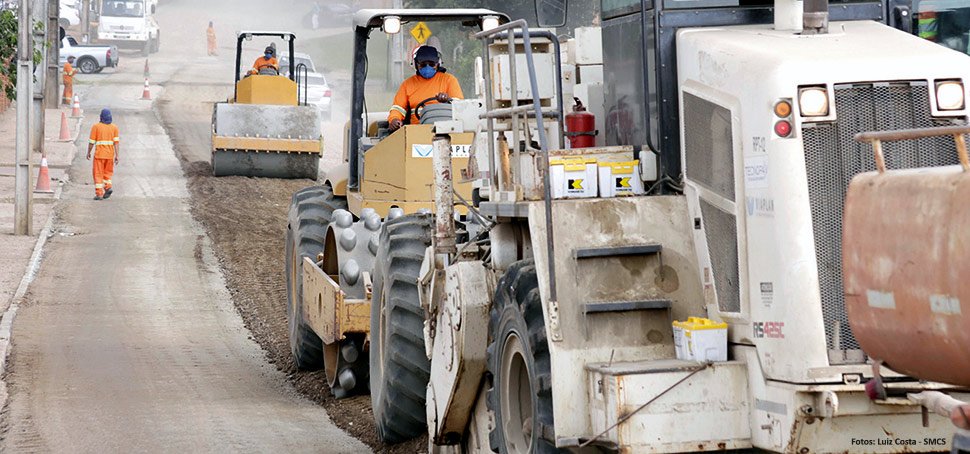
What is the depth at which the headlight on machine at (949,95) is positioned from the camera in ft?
16.7

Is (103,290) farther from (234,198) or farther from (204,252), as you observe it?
(234,198)

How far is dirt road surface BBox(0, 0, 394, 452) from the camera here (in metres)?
9.74

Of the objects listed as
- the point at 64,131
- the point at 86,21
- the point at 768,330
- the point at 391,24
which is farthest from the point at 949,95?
the point at 86,21

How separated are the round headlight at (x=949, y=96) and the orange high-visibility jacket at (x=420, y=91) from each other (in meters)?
6.37

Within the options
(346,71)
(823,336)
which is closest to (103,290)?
(823,336)

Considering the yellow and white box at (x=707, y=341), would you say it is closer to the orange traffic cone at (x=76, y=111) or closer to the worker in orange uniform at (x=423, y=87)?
the worker in orange uniform at (x=423, y=87)

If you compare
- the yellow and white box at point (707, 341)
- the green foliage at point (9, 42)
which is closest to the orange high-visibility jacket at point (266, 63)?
the green foliage at point (9, 42)

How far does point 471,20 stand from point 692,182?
5.94 metres

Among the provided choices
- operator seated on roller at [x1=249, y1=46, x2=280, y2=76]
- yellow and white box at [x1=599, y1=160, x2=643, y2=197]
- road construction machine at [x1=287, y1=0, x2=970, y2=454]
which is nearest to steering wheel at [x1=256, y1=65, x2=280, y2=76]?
operator seated on roller at [x1=249, y1=46, x2=280, y2=76]

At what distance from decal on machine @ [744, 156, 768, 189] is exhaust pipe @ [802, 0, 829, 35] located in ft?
2.35

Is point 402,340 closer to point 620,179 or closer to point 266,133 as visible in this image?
point 620,179

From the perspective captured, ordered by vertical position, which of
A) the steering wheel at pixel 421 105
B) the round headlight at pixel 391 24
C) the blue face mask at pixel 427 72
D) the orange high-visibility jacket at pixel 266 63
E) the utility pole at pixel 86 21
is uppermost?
the utility pole at pixel 86 21

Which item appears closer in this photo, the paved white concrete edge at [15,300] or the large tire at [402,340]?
the large tire at [402,340]

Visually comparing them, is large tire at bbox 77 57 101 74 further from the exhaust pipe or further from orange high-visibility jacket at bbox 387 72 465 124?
the exhaust pipe
